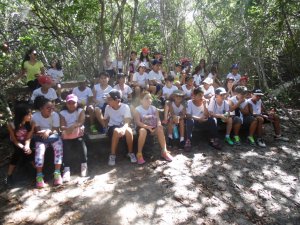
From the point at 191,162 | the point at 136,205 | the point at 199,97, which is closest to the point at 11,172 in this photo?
the point at 136,205

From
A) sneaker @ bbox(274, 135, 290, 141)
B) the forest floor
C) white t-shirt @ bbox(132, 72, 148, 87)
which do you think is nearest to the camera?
the forest floor

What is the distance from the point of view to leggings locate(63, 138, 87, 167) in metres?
5.65

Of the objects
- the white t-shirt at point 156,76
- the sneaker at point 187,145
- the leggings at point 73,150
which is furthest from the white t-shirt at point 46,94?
the white t-shirt at point 156,76

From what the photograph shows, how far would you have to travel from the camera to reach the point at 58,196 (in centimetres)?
486

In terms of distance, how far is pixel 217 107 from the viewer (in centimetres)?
729

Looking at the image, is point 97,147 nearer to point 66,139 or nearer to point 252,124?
point 66,139

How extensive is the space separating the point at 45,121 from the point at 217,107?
13.0 feet

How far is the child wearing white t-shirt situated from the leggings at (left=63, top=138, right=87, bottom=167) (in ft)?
1.88

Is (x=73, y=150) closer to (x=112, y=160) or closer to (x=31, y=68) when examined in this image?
(x=112, y=160)

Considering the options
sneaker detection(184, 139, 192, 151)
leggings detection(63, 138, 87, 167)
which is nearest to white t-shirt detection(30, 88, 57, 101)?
leggings detection(63, 138, 87, 167)

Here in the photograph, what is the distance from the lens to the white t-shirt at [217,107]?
23.8ft

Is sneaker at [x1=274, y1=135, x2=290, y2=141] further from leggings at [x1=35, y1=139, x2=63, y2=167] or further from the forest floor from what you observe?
leggings at [x1=35, y1=139, x2=63, y2=167]

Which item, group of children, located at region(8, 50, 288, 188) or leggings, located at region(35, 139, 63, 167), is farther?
group of children, located at region(8, 50, 288, 188)

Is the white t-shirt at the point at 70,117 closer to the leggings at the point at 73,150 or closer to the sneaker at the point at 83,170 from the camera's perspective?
the leggings at the point at 73,150
